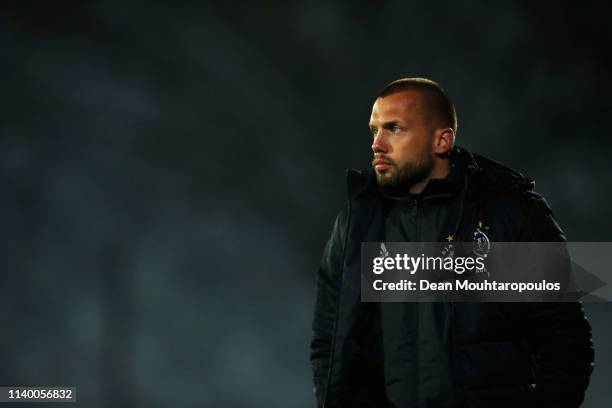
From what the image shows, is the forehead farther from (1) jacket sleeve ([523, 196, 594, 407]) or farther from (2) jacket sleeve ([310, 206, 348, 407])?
(1) jacket sleeve ([523, 196, 594, 407])

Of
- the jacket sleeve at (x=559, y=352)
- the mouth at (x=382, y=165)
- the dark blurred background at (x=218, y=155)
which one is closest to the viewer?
the jacket sleeve at (x=559, y=352)

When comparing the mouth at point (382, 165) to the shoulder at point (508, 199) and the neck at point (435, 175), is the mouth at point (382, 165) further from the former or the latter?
the shoulder at point (508, 199)

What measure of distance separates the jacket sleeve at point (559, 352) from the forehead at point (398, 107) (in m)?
0.42

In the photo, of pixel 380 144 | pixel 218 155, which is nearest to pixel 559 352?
pixel 380 144

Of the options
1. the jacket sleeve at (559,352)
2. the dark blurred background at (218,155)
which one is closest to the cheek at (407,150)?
the jacket sleeve at (559,352)

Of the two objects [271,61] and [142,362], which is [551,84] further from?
[142,362]

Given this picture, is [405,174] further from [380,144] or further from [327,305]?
[327,305]

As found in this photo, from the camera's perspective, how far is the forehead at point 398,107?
1738mm

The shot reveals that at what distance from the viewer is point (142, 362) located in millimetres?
3504

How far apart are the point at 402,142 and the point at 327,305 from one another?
0.47m

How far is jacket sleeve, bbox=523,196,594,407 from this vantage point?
1.53m

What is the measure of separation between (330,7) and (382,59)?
392 millimetres

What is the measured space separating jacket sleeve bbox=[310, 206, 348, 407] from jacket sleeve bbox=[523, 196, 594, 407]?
474mm

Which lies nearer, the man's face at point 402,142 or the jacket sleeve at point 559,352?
the jacket sleeve at point 559,352
